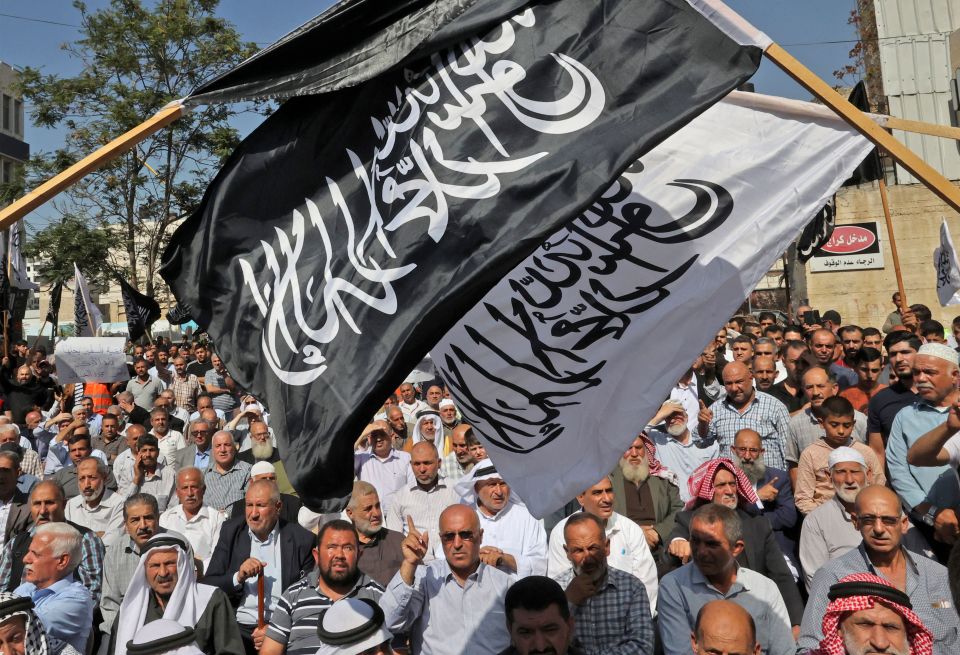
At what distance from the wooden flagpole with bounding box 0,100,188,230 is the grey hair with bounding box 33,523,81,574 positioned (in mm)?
2862

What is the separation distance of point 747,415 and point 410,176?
513 centimetres

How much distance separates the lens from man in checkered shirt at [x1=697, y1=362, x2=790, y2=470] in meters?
7.83

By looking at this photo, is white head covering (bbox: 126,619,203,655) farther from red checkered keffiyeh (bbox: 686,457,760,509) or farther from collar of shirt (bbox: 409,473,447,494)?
collar of shirt (bbox: 409,473,447,494)

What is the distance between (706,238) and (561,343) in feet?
2.14

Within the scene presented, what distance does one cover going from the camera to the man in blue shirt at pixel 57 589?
5.88 m

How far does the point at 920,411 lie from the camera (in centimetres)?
621

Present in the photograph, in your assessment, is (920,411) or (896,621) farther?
(920,411)

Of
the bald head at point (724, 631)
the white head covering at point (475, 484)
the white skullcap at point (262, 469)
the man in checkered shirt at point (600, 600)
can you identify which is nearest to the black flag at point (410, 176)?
the bald head at point (724, 631)

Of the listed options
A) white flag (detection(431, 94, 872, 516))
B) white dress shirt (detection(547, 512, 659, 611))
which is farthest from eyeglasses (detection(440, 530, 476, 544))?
white flag (detection(431, 94, 872, 516))

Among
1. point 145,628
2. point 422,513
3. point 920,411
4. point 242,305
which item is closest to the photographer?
point 242,305

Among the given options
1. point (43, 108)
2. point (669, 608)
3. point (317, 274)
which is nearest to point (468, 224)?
point (317, 274)

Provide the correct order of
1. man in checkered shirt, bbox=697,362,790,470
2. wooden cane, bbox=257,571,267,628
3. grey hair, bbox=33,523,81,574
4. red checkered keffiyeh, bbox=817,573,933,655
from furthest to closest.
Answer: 1. man in checkered shirt, bbox=697,362,790,470
2. wooden cane, bbox=257,571,267,628
3. grey hair, bbox=33,523,81,574
4. red checkered keffiyeh, bbox=817,573,933,655

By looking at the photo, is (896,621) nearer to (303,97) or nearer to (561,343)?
(561,343)

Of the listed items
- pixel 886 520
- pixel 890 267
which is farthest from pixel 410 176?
pixel 890 267
